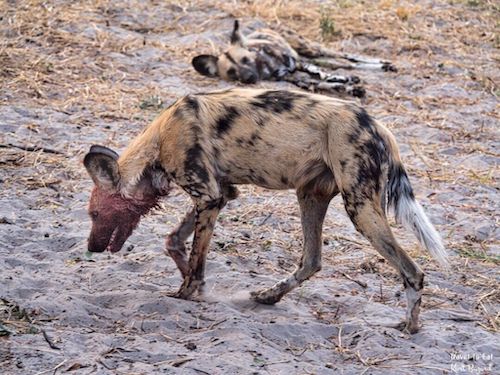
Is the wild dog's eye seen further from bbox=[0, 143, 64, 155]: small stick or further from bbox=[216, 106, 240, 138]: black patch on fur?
bbox=[216, 106, 240, 138]: black patch on fur

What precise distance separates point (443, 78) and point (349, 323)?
464 cm

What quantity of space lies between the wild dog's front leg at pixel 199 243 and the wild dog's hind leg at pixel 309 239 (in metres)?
0.30

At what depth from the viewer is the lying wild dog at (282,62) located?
803cm

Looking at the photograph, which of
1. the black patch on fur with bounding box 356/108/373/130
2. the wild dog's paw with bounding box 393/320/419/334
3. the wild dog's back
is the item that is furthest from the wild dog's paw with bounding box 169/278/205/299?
the black patch on fur with bounding box 356/108/373/130

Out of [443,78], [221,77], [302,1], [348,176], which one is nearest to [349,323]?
[348,176]

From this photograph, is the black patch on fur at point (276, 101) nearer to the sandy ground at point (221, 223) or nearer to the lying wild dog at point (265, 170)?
the lying wild dog at point (265, 170)

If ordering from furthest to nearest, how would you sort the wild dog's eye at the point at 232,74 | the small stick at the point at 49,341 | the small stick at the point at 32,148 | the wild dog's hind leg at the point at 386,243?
the wild dog's eye at the point at 232,74
the small stick at the point at 32,148
the wild dog's hind leg at the point at 386,243
the small stick at the point at 49,341

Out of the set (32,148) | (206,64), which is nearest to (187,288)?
(32,148)

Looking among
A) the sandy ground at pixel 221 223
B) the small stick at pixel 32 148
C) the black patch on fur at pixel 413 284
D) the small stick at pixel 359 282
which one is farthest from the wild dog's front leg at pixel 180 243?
the small stick at pixel 32 148

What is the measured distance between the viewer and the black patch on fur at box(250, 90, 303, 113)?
447 centimetres

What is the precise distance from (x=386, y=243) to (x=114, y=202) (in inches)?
52.1

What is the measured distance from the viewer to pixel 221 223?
5633 mm

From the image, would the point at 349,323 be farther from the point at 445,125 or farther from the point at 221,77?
the point at 221,77

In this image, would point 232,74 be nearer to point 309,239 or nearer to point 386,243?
point 309,239
